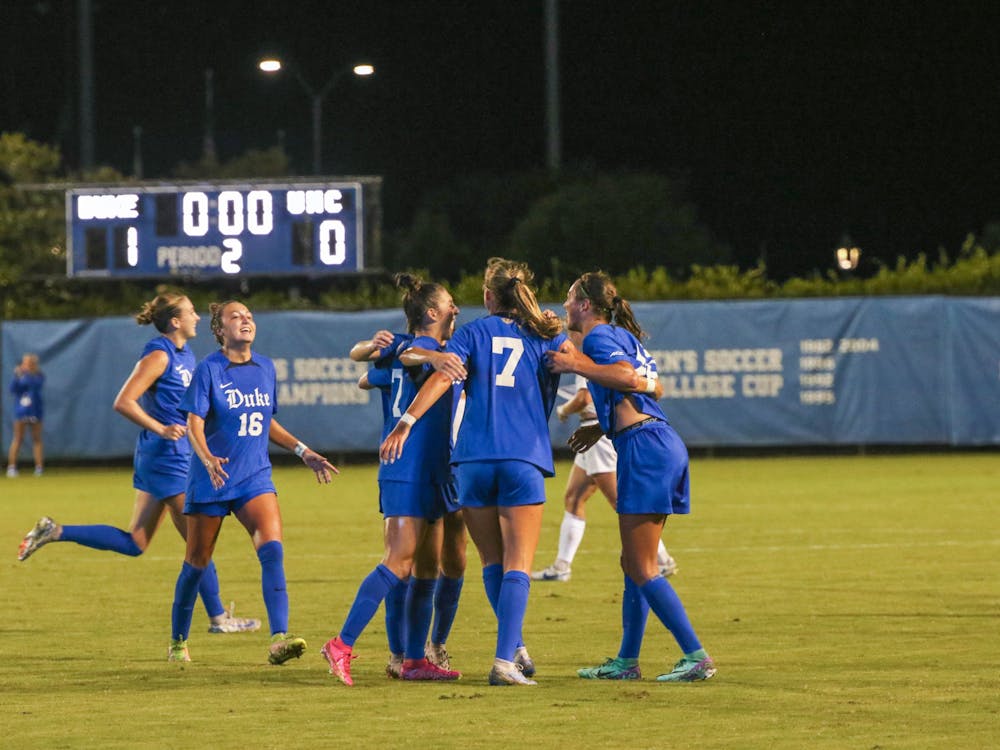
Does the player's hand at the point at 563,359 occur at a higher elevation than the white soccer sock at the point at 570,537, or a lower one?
higher

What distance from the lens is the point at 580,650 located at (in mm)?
10414

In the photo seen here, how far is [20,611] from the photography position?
41.5 ft

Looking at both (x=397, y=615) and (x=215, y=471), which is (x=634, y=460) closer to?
(x=397, y=615)

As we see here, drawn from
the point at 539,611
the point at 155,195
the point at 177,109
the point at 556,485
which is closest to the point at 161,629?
the point at 539,611

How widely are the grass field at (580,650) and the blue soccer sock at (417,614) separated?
217mm

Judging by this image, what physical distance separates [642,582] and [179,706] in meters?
2.27

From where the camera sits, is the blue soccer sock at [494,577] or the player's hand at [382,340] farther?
the player's hand at [382,340]

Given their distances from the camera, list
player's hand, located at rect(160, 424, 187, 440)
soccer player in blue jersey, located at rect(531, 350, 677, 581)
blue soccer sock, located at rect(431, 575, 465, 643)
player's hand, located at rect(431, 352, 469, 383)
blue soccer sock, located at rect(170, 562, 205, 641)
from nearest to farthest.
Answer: player's hand, located at rect(431, 352, 469, 383) → blue soccer sock, located at rect(431, 575, 465, 643) → blue soccer sock, located at rect(170, 562, 205, 641) → player's hand, located at rect(160, 424, 187, 440) → soccer player in blue jersey, located at rect(531, 350, 677, 581)

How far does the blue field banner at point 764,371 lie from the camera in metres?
29.7

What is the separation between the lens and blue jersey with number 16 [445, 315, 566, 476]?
8945mm

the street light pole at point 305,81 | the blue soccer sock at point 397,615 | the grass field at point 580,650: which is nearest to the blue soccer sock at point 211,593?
the grass field at point 580,650

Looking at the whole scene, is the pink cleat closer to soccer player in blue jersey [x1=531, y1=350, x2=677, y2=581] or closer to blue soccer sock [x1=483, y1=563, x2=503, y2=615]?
blue soccer sock [x1=483, y1=563, x2=503, y2=615]

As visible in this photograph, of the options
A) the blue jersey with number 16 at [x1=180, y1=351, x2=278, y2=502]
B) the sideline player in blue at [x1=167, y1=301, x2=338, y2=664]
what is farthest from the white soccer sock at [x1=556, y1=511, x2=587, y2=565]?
the blue jersey with number 16 at [x1=180, y1=351, x2=278, y2=502]

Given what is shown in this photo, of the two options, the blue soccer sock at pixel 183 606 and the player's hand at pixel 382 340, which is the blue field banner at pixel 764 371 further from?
the player's hand at pixel 382 340
